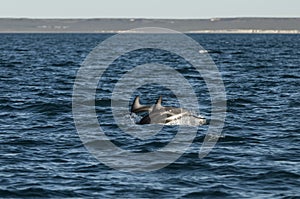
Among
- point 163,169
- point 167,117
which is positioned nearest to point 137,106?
point 167,117

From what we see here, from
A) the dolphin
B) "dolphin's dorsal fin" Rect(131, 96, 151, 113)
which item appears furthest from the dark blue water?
"dolphin's dorsal fin" Rect(131, 96, 151, 113)

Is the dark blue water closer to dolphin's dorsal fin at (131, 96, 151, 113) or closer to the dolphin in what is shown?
the dolphin

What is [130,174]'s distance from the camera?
72.2 feet

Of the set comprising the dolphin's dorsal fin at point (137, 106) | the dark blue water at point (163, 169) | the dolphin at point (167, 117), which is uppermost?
the dolphin's dorsal fin at point (137, 106)

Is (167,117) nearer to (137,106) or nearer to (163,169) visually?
(137,106)

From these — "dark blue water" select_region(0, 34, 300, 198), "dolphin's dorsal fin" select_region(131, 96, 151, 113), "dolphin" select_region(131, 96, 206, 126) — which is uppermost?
"dolphin's dorsal fin" select_region(131, 96, 151, 113)

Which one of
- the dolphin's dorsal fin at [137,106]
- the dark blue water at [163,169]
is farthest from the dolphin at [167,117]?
the dark blue water at [163,169]

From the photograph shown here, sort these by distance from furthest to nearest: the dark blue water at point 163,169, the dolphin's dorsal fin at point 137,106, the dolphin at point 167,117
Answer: the dolphin's dorsal fin at point 137,106 → the dolphin at point 167,117 → the dark blue water at point 163,169

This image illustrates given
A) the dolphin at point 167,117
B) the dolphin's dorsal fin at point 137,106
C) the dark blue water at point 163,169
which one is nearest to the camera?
the dark blue water at point 163,169

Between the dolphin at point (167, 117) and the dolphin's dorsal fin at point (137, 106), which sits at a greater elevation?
the dolphin's dorsal fin at point (137, 106)

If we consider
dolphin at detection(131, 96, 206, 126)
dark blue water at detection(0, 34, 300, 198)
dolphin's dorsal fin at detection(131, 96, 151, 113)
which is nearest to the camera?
dark blue water at detection(0, 34, 300, 198)

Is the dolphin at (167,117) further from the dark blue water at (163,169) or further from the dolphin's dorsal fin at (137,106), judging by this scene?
the dark blue water at (163,169)

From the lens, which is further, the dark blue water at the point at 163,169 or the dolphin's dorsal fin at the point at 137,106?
the dolphin's dorsal fin at the point at 137,106

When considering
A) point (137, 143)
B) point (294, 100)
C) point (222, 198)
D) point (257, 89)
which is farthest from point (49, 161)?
point (257, 89)
